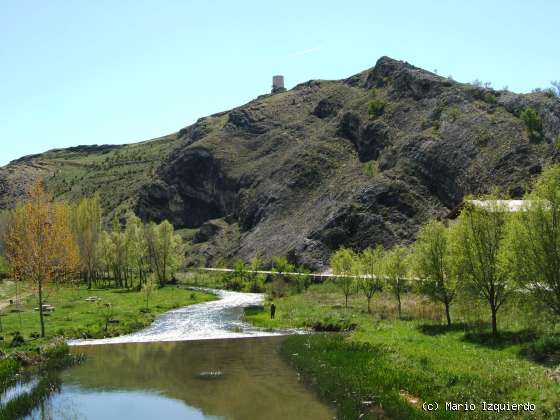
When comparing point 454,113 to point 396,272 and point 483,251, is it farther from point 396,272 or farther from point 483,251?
point 483,251

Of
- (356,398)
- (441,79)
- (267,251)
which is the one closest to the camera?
(356,398)

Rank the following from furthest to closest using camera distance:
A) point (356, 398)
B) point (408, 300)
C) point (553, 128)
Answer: point (553, 128) < point (408, 300) < point (356, 398)

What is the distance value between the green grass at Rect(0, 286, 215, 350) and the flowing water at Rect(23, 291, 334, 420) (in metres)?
3.60

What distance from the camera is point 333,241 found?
120m

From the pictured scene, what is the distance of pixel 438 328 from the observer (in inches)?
1604

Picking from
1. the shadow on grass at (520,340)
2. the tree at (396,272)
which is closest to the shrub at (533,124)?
the tree at (396,272)

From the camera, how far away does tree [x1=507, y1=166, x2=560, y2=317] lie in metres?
29.1

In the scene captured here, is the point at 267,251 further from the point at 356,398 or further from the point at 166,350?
the point at 356,398

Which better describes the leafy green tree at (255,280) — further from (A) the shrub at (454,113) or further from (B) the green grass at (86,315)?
(A) the shrub at (454,113)

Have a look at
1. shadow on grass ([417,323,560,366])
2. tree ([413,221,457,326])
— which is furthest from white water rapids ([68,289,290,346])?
shadow on grass ([417,323,560,366])

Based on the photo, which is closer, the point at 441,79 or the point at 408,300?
the point at 408,300

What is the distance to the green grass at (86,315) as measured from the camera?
4919 centimetres

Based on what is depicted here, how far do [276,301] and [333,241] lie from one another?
140ft

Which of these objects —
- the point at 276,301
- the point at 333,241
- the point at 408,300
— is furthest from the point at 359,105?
the point at 408,300
